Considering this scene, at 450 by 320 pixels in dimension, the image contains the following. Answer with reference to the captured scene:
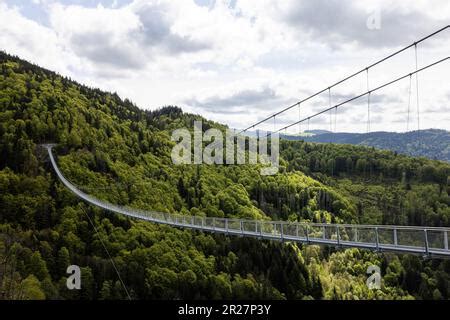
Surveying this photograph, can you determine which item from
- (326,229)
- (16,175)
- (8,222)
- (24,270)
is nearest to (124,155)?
(16,175)

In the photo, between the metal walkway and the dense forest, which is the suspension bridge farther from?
the dense forest

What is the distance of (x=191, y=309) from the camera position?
14.2m

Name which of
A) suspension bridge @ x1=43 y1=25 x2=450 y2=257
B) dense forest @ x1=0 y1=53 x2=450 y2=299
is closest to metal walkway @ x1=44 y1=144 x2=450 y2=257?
suspension bridge @ x1=43 y1=25 x2=450 y2=257

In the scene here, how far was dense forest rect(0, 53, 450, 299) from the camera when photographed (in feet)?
227

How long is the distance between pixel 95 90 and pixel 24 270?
88480mm

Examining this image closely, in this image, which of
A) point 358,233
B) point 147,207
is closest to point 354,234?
point 358,233

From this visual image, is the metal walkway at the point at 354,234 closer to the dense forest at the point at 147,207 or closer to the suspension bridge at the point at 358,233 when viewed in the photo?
the suspension bridge at the point at 358,233

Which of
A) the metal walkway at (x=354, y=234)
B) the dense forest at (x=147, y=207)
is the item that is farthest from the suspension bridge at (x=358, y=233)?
the dense forest at (x=147, y=207)

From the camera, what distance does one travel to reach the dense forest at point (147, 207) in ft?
Result: 227

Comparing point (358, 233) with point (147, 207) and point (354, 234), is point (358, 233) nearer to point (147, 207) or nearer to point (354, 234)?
point (354, 234)

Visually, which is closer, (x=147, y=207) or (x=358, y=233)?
(x=358, y=233)

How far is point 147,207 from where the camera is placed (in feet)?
300

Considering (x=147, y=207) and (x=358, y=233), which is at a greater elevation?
(x=358, y=233)

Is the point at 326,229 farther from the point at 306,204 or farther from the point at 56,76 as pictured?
the point at 56,76
